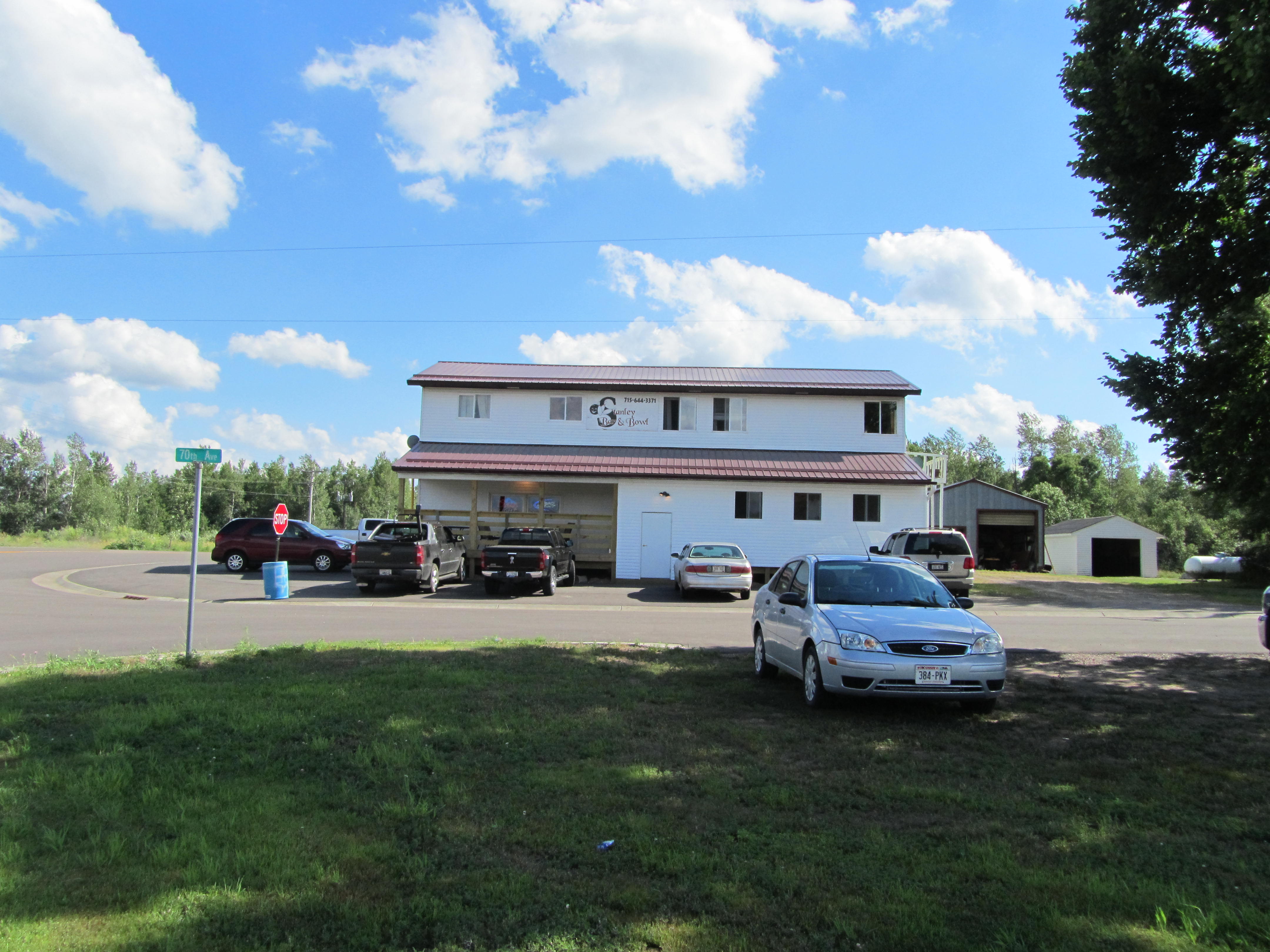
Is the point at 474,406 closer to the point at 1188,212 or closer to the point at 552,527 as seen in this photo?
the point at 552,527

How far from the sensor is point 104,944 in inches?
131

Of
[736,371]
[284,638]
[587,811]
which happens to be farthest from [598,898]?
[736,371]

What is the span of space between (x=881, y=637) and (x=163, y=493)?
12527cm

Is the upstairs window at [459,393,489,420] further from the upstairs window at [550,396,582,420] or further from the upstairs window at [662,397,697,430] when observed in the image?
the upstairs window at [662,397,697,430]

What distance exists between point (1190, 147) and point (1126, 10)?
185 cm

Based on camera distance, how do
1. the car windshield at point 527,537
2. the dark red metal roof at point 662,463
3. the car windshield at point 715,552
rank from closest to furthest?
the car windshield at point 715,552, the car windshield at point 527,537, the dark red metal roof at point 662,463

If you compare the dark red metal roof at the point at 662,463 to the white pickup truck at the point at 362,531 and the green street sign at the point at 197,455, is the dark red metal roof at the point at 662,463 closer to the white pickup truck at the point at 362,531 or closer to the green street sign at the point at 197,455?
the white pickup truck at the point at 362,531

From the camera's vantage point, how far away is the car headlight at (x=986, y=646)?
7.46 m

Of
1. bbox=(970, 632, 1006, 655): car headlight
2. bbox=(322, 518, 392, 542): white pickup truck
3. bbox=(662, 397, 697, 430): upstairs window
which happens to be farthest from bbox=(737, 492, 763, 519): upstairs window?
bbox=(970, 632, 1006, 655): car headlight

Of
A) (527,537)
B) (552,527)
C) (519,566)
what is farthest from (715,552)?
(552,527)

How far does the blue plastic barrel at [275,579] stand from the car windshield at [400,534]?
2536 mm

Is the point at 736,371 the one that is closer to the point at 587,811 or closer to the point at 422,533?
the point at 422,533

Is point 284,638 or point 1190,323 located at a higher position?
point 1190,323

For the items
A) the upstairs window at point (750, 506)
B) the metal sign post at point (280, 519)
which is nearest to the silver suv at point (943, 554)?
the upstairs window at point (750, 506)
